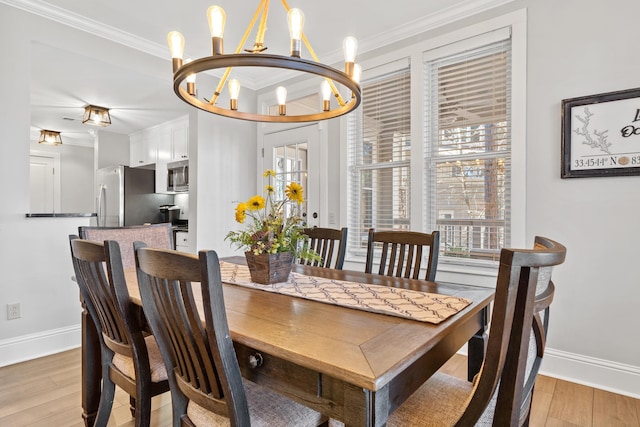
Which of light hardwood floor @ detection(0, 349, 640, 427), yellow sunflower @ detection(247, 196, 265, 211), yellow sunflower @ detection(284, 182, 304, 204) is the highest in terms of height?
yellow sunflower @ detection(284, 182, 304, 204)

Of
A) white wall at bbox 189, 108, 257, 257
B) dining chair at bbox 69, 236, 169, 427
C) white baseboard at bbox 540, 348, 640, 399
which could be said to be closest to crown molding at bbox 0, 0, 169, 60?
white wall at bbox 189, 108, 257, 257

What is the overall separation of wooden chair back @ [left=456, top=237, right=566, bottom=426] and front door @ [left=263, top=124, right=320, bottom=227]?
2929 millimetres

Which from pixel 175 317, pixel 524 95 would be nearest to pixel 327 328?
pixel 175 317

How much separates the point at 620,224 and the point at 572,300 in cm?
56

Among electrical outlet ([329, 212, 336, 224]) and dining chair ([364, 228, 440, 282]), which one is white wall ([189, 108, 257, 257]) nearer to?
electrical outlet ([329, 212, 336, 224])

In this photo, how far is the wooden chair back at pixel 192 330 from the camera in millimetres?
879

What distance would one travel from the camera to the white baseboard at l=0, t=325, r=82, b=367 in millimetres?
2529

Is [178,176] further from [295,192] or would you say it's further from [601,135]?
[601,135]

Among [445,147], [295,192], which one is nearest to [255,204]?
[295,192]

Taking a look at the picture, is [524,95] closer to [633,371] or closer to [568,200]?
[568,200]

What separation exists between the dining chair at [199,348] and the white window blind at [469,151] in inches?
79.2

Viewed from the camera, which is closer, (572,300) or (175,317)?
(175,317)

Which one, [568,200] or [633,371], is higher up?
[568,200]

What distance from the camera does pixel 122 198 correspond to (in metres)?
5.23
